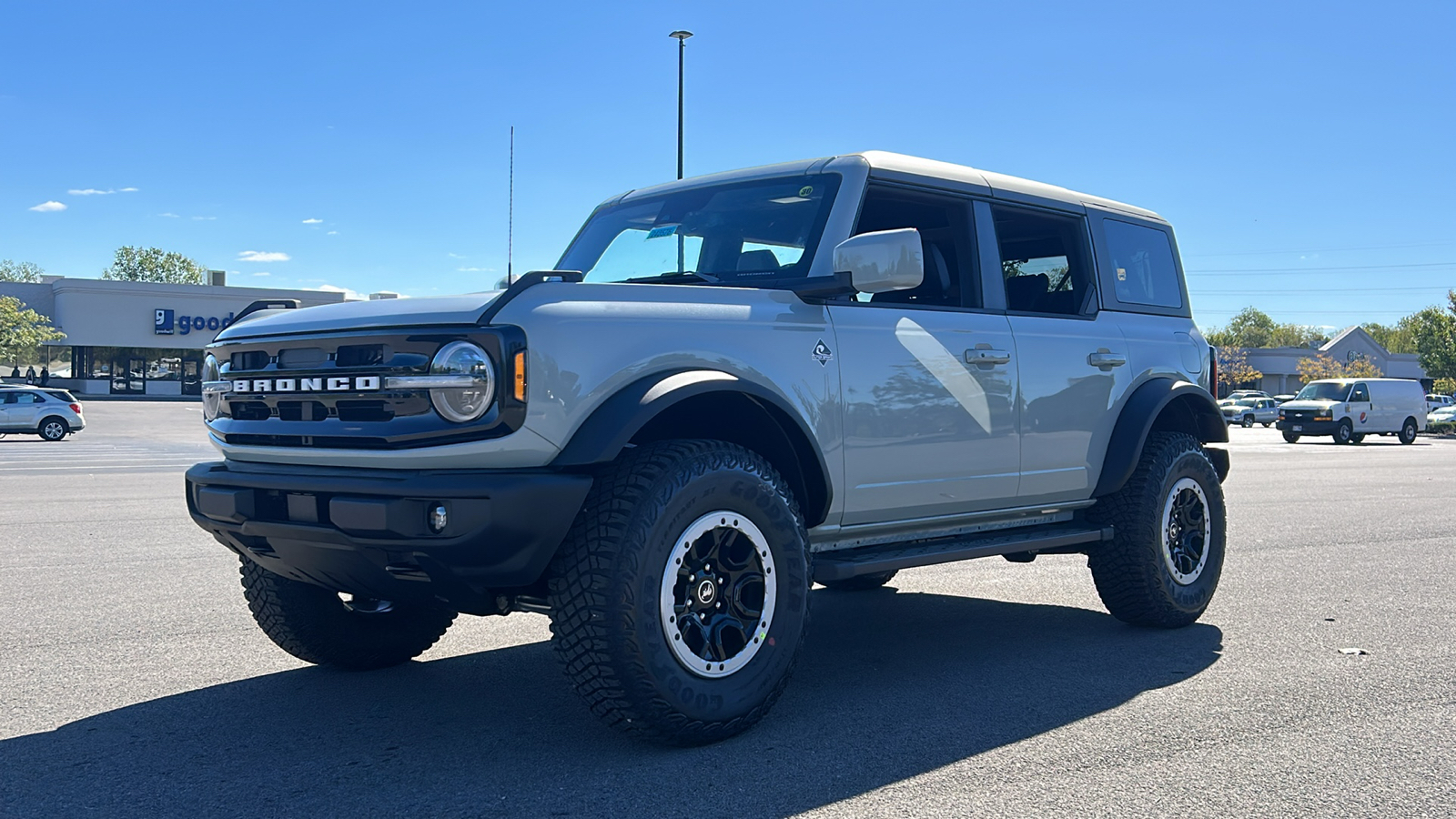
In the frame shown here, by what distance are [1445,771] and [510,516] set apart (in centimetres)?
296

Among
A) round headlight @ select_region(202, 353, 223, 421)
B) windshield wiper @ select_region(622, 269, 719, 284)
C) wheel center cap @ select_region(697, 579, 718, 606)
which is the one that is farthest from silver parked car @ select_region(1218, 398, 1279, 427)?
round headlight @ select_region(202, 353, 223, 421)

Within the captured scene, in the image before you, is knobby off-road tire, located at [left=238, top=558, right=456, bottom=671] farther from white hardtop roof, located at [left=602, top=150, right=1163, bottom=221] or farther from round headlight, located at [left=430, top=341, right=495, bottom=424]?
white hardtop roof, located at [left=602, top=150, right=1163, bottom=221]

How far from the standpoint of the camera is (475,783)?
362 cm

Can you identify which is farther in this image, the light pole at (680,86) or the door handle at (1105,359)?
the light pole at (680,86)

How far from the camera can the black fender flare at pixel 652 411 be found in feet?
12.3

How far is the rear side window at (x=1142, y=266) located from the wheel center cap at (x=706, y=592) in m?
3.30

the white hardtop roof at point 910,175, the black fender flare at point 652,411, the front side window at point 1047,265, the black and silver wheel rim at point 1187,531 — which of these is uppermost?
the white hardtop roof at point 910,175

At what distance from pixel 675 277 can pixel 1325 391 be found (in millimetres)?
37567

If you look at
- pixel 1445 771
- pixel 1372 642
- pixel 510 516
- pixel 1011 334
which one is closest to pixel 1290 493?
pixel 1372 642

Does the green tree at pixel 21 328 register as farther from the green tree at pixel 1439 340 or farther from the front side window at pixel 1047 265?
the green tree at pixel 1439 340

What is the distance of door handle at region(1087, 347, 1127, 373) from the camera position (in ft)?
19.2

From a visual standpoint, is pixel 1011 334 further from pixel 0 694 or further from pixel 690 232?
pixel 0 694

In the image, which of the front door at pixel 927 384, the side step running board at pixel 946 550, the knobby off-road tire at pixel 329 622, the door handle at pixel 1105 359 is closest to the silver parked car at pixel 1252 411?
the door handle at pixel 1105 359

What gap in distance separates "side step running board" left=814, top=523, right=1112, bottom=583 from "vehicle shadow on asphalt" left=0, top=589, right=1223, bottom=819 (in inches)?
19.7
